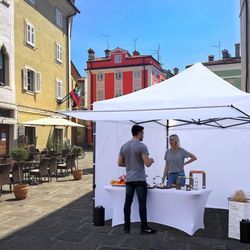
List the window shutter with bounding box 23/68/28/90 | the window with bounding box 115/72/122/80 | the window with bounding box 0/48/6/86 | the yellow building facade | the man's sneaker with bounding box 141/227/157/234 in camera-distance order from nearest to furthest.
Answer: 1. the man's sneaker with bounding box 141/227/157/234
2. the window with bounding box 0/48/6/86
3. the yellow building facade
4. the window shutter with bounding box 23/68/28/90
5. the window with bounding box 115/72/122/80

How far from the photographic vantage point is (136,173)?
6.02m

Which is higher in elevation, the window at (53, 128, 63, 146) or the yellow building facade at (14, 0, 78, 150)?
the yellow building facade at (14, 0, 78, 150)

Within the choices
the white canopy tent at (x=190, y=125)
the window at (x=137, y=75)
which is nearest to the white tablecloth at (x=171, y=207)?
the white canopy tent at (x=190, y=125)

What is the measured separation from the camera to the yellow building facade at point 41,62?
17984 millimetres

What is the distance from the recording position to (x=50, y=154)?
15.7 m

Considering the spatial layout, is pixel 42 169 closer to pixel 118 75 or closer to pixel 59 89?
pixel 59 89

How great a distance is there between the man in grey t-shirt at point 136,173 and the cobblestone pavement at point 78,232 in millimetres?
377

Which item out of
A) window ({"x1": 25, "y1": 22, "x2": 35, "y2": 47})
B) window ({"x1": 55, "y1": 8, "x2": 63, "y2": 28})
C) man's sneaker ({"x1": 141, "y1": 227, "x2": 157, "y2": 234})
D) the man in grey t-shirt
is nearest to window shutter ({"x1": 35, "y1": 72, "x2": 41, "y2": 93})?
window ({"x1": 25, "y1": 22, "x2": 35, "y2": 47})

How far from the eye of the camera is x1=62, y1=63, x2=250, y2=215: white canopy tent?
5.69m

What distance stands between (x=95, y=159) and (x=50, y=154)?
9.00m

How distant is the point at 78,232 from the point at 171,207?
159cm

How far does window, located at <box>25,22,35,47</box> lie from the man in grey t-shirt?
1405cm

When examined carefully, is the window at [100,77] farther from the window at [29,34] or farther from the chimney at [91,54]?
the window at [29,34]

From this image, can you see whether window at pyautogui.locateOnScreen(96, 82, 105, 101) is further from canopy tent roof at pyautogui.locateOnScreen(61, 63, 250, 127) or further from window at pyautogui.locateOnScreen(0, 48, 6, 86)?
canopy tent roof at pyautogui.locateOnScreen(61, 63, 250, 127)
